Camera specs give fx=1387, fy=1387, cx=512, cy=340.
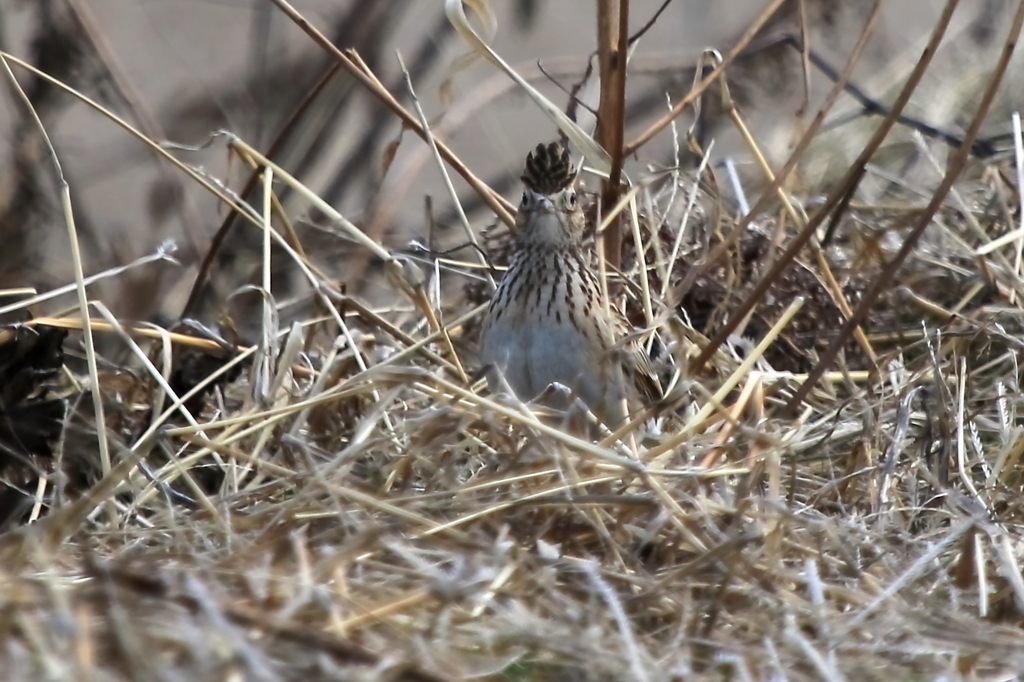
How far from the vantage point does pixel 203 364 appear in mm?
3266

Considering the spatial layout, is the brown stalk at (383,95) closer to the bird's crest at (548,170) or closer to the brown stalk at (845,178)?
the bird's crest at (548,170)

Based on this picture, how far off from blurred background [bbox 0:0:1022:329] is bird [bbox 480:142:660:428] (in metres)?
0.54

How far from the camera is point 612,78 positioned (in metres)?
3.19

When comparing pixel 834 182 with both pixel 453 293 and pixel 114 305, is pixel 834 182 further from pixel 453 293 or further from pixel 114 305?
pixel 114 305

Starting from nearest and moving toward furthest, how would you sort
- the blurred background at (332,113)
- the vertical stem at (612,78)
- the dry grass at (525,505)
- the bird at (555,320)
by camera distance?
the dry grass at (525,505) → the vertical stem at (612,78) → the bird at (555,320) → the blurred background at (332,113)

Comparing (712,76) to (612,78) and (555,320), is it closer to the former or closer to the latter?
(612,78)

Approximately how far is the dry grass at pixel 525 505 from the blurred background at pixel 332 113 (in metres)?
0.59

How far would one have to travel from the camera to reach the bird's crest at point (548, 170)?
338 cm

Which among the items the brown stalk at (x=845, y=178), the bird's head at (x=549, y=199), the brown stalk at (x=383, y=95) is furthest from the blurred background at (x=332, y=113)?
the brown stalk at (x=845, y=178)

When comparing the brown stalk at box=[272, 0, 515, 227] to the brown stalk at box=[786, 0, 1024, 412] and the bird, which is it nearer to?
the bird

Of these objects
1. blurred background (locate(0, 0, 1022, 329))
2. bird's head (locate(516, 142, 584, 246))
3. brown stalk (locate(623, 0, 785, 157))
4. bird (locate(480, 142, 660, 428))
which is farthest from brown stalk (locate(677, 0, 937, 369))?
blurred background (locate(0, 0, 1022, 329))

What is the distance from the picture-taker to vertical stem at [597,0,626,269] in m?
3.12

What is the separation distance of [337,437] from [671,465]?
0.71m

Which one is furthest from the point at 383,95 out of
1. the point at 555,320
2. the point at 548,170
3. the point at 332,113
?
the point at 332,113
